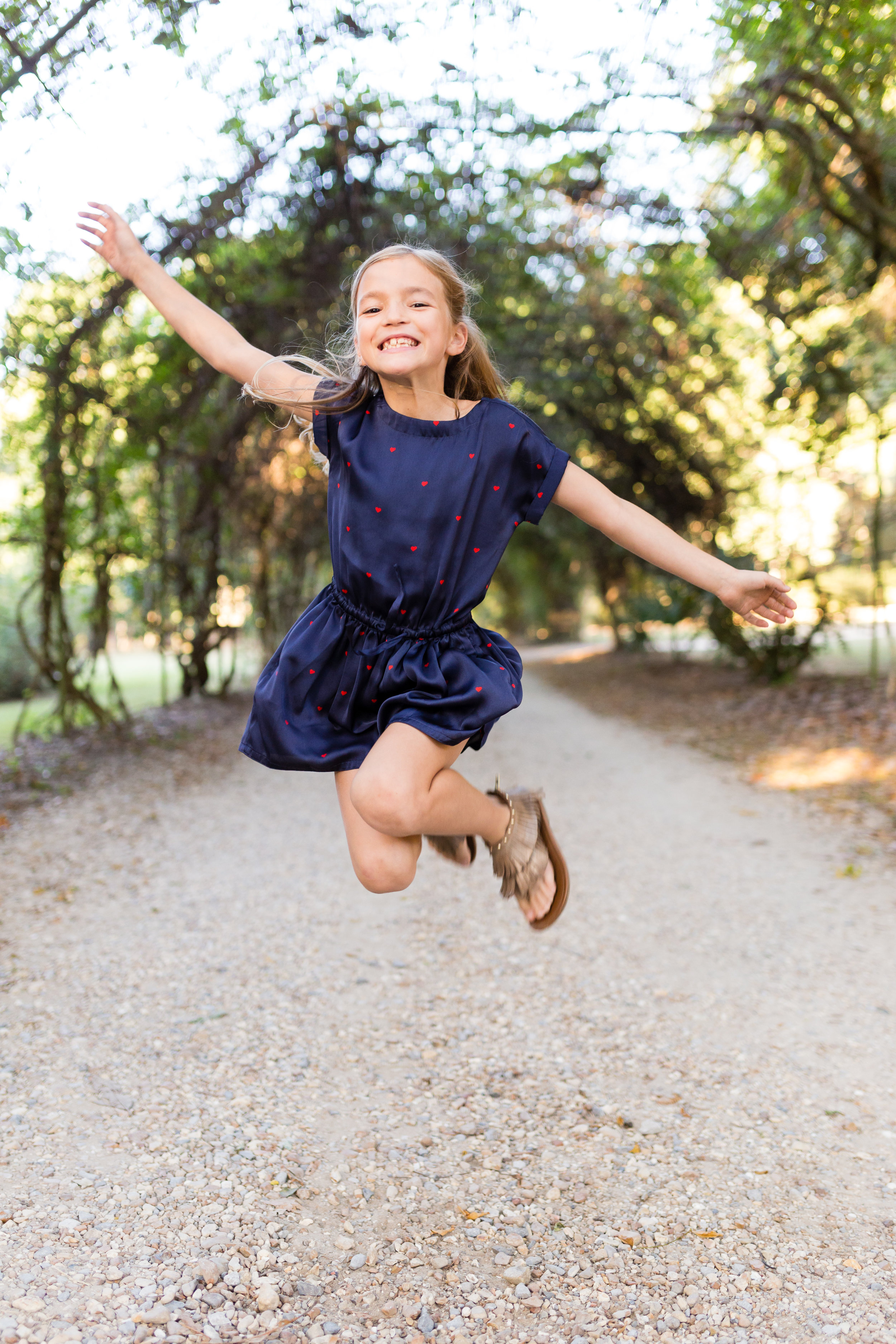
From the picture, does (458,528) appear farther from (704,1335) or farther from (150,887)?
(150,887)

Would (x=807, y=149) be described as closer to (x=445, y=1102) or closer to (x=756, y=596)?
(x=756, y=596)

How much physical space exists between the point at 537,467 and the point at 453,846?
1.14m

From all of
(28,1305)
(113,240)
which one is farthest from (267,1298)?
(113,240)

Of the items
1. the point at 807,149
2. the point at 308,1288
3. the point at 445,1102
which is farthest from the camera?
the point at 807,149

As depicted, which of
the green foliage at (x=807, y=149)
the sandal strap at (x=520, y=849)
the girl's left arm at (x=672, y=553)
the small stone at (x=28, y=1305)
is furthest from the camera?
the green foliage at (x=807, y=149)

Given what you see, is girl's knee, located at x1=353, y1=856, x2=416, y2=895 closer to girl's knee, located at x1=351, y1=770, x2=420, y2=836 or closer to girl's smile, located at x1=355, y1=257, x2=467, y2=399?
girl's knee, located at x1=351, y1=770, x2=420, y2=836

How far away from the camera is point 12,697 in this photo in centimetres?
1290

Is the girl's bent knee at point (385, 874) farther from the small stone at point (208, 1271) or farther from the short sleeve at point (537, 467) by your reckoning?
the short sleeve at point (537, 467)

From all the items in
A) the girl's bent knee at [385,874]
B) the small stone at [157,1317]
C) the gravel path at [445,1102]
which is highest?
the girl's bent knee at [385,874]

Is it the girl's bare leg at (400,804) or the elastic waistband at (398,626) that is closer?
the girl's bare leg at (400,804)

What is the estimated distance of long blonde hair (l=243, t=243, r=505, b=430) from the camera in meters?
2.54

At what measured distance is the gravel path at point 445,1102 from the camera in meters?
1.99

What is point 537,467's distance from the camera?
2.54m

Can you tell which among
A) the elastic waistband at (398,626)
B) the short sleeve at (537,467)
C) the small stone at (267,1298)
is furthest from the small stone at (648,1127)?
the short sleeve at (537,467)
